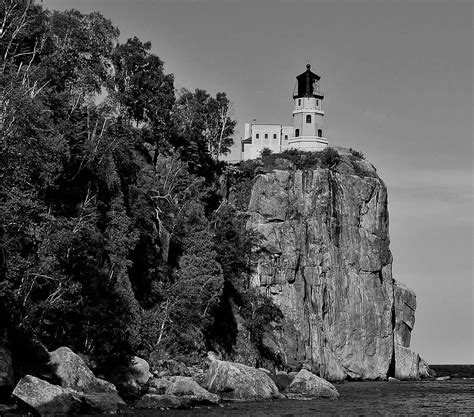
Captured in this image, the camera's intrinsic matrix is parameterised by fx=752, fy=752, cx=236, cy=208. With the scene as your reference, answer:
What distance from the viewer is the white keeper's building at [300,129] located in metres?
104

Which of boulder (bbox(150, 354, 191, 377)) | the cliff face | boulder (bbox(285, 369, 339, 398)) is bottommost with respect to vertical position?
boulder (bbox(285, 369, 339, 398))

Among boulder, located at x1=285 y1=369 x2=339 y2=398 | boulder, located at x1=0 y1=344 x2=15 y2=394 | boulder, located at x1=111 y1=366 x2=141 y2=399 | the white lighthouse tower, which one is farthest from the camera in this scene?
the white lighthouse tower

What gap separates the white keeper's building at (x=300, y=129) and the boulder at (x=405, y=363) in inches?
1157

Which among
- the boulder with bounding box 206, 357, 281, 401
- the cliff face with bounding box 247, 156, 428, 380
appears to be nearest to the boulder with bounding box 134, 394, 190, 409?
the boulder with bounding box 206, 357, 281, 401

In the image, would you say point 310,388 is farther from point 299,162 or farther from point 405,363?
point 299,162

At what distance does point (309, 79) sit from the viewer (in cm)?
10744

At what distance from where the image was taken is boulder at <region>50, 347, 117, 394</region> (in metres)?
38.8

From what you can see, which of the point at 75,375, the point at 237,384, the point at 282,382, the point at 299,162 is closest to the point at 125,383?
the point at 75,375

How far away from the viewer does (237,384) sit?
48031 millimetres

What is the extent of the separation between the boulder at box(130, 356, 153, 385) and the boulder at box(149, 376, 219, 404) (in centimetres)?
110

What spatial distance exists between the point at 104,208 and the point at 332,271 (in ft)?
131

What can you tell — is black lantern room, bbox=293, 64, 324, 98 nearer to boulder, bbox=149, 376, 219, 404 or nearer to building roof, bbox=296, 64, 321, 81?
building roof, bbox=296, 64, 321, 81

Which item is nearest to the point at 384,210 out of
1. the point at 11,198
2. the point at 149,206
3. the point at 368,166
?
the point at 368,166

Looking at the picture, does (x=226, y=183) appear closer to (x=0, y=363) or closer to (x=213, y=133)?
(x=213, y=133)
